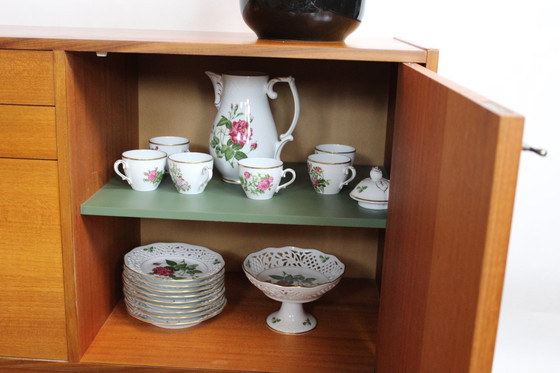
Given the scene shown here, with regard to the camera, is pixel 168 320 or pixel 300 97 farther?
pixel 300 97

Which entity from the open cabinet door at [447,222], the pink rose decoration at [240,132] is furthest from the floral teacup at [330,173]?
the open cabinet door at [447,222]

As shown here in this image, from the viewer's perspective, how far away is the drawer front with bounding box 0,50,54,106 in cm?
108

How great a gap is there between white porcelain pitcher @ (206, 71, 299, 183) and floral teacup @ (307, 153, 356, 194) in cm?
10

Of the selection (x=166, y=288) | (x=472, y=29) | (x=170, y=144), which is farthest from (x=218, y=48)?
(x=472, y=29)

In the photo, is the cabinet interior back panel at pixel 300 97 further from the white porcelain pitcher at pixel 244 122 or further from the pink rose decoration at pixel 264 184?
the pink rose decoration at pixel 264 184

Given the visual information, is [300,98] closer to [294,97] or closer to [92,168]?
[294,97]

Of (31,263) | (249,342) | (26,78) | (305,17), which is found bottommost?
(249,342)

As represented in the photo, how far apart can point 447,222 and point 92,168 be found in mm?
748

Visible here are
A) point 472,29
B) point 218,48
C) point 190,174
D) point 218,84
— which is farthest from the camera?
point 472,29

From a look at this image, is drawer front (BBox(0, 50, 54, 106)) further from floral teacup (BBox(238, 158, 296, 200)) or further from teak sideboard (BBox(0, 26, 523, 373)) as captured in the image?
floral teacup (BBox(238, 158, 296, 200))

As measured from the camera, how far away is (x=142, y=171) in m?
1.29

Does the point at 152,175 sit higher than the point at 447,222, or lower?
lower

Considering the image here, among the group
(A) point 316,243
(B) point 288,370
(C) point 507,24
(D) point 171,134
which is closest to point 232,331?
(B) point 288,370

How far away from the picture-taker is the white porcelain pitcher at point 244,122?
1.33m
